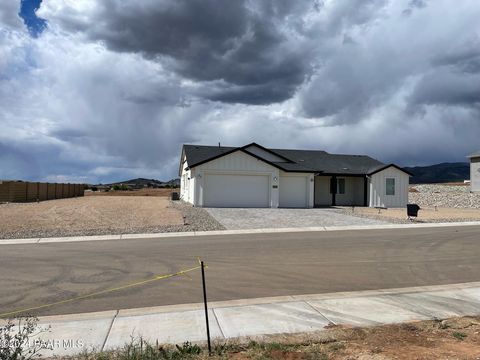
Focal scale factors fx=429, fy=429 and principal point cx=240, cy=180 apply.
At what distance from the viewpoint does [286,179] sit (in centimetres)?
3127

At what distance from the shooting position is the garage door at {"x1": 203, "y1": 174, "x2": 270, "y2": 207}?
28875 millimetres

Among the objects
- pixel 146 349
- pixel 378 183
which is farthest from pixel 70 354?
pixel 378 183

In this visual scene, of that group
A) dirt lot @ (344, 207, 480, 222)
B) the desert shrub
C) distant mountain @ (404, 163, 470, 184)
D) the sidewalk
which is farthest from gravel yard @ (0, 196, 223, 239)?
distant mountain @ (404, 163, 470, 184)

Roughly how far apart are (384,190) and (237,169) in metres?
12.4

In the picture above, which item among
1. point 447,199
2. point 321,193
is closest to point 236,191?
point 321,193

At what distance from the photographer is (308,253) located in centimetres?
1215

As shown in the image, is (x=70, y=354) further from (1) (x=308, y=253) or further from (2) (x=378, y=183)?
(2) (x=378, y=183)

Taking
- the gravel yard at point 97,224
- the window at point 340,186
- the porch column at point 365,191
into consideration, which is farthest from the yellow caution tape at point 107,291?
the window at point 340,186

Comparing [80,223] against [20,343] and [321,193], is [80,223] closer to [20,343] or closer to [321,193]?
[20,343]

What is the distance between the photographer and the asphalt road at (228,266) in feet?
25.6

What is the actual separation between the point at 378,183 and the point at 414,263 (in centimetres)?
2389

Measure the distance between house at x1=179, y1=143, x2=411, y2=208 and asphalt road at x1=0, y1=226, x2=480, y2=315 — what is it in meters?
13.3

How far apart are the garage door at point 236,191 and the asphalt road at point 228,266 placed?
516 inches

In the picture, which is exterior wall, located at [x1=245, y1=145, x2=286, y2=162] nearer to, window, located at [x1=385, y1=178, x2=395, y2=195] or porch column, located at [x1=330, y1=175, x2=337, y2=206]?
porch column, located at [x1=330, y1=175, x2=337, y2=206]
